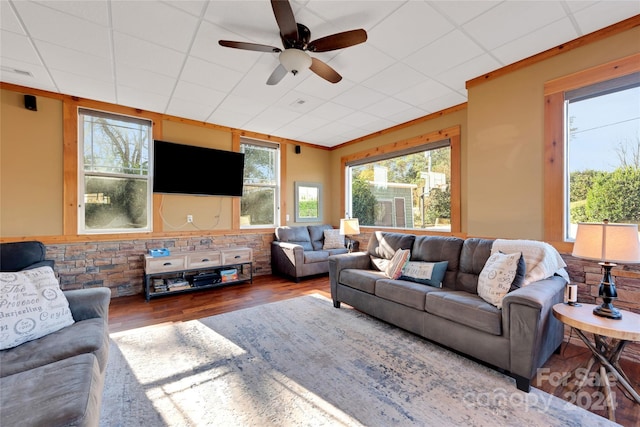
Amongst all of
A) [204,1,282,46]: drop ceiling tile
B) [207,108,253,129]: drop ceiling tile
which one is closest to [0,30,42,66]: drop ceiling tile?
[204,1,282,46]: drop ceiling tile

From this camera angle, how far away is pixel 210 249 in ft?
15.0

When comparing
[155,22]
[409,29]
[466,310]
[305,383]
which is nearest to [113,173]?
[155,22]

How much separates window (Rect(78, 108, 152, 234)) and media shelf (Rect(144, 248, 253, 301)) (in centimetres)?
78

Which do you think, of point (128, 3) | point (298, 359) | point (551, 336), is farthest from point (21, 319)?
point (551, 336)

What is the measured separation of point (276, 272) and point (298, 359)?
10.1 feet

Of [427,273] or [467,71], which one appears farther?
[467,71]

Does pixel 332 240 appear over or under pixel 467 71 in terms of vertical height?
under

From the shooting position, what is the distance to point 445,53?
260 centimetres

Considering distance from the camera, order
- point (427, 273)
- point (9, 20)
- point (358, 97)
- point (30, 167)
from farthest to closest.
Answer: point (358, 97) < point (30, 167) < point (427, 273) < point (9, 20)

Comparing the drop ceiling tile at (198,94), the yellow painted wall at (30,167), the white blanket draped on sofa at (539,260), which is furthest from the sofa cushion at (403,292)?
the yellow painted wall at (30,167)

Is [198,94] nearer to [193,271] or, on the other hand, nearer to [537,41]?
[193,271]

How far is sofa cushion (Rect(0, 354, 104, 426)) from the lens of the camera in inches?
38.0

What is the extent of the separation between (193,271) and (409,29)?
14.3 ft

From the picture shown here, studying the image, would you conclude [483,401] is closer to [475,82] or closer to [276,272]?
[475,82]
